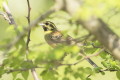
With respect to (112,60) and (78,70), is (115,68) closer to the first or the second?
(112,60)

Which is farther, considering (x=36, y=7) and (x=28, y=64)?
(x=36, y=7)

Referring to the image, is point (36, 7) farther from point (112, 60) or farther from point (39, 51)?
point (39, 51)

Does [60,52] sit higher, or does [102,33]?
[102,33]

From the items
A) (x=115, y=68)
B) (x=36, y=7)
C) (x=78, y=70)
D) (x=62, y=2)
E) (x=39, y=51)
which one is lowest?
(x=36, y=7)

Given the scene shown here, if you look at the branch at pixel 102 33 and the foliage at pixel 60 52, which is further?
the branch at pixel 102 33

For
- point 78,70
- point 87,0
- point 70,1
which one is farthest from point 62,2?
point 78,70

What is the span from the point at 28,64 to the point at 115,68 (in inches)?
43.7

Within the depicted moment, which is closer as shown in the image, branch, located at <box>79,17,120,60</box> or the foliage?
the foliage

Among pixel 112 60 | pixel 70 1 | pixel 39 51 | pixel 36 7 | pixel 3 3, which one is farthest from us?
pixel 36 7

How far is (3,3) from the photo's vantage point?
159 inches

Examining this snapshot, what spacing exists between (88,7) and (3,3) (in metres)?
2.03

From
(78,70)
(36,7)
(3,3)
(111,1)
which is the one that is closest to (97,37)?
(111,1)

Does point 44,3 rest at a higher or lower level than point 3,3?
lower

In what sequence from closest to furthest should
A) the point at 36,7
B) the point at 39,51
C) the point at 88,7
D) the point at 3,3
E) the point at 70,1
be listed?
the point at 88,7
the point at 70,1
the point at 39,51
the point at 3,3
the point at 36,7
